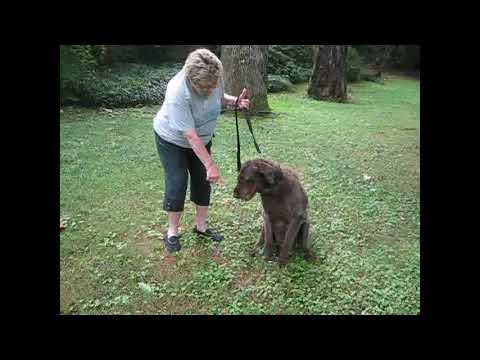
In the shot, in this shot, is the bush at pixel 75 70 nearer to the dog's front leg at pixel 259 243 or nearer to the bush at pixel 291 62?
the bush at pixel 291 62

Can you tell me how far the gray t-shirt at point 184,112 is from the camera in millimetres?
4145

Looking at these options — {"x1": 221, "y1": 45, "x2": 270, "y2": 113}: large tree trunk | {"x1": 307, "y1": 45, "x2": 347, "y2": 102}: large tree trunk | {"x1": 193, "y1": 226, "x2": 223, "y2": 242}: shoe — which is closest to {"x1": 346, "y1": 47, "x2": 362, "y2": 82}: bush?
{"x1": 307, "y1": 45, "x2": 347, "y2": 102}: large tree trunk

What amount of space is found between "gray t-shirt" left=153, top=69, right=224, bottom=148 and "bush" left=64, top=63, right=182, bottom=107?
24.7ft

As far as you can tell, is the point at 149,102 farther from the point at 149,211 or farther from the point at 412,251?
the point at 412,251

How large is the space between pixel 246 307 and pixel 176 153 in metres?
1.67

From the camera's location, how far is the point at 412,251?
16.7 feet

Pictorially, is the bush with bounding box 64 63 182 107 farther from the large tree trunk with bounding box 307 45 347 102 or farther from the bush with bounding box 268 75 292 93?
the large tree trunk with bounding box 307 45 347 102

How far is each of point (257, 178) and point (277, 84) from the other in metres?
11.2

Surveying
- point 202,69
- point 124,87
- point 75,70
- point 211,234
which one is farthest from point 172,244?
point 124,87

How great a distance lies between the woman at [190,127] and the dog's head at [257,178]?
0.25m

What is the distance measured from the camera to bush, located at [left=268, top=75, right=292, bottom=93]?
583 inches

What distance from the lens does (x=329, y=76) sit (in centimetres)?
1409

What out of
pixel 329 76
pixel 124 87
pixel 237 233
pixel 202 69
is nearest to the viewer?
pixel 202 69

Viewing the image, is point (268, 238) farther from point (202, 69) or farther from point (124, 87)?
point (124, 87)
